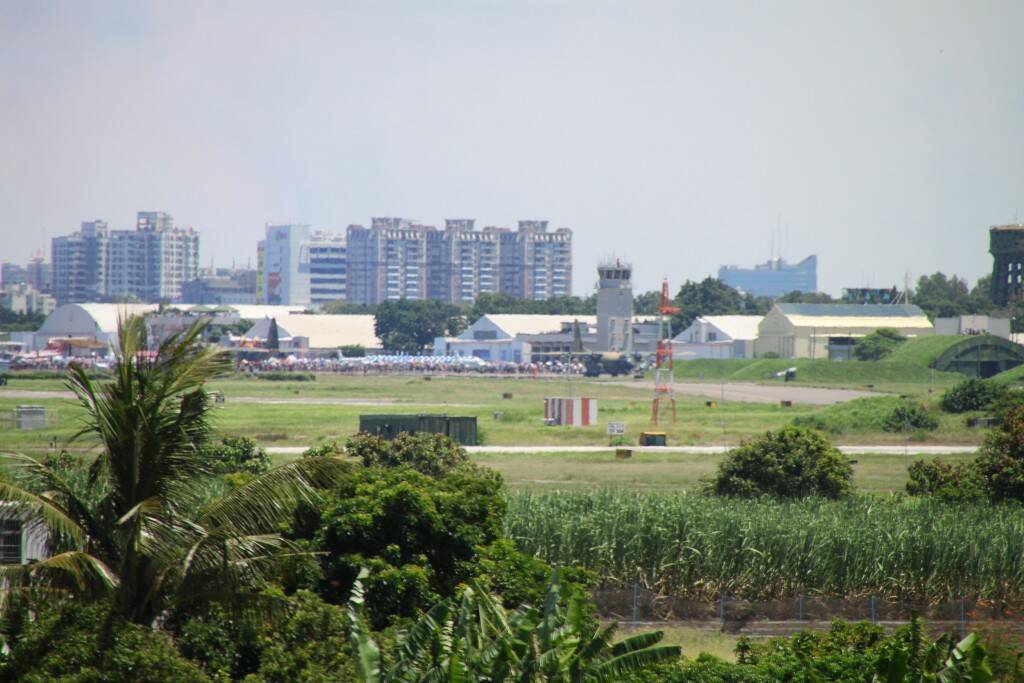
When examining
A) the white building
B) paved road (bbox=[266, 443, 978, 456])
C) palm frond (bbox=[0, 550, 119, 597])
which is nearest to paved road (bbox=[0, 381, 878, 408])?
paved road (bbox=[266, 443, 978, 456])

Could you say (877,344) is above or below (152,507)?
above

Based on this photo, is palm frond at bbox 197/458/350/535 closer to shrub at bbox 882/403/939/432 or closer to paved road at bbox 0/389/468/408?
shrub at bbox 882/403/939/432

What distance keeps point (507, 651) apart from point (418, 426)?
52.6m

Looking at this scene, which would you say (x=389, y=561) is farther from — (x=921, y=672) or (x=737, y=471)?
(x=737, y=471)

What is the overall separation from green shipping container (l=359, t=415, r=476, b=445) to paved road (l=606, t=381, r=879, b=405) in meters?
51.1

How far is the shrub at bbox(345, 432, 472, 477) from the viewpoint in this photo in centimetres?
4750

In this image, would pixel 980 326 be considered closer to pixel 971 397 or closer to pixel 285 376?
pixel 285 376

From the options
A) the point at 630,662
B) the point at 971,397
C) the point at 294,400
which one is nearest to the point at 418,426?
the point at 971,397

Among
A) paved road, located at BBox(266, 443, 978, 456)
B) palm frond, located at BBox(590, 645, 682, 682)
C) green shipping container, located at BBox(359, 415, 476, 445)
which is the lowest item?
paved road, located at BBox(266, 443, 978, 456)

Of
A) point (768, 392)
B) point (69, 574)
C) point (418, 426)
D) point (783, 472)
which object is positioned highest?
point (69, 574)

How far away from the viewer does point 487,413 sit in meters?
99.9

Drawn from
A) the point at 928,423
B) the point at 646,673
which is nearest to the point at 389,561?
the point at 646,673

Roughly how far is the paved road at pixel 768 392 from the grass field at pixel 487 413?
216 inches

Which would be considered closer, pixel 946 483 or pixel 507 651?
pixel 507 651
